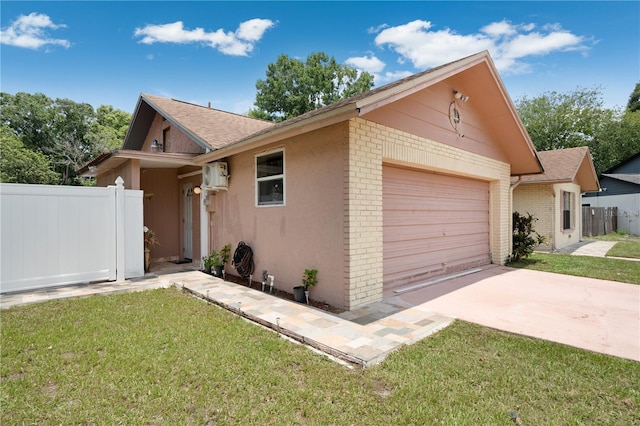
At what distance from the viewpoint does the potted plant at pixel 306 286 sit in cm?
550

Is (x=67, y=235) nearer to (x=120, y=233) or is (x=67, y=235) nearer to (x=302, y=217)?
(x=120, y=233)

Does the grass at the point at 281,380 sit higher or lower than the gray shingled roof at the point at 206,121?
lower

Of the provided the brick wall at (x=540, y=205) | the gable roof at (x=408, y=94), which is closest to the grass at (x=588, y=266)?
the brick wall at (x=540, y=205)

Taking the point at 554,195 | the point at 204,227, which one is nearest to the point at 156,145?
the point at 204,227

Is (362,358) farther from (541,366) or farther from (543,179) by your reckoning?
(543,179)

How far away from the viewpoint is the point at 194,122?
955 centimetres

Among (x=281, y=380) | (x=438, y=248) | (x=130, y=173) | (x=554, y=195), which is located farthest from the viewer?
(x=554, y=195)

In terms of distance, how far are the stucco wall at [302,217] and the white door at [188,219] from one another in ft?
10.3

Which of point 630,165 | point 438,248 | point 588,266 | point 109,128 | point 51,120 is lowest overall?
point 588,266

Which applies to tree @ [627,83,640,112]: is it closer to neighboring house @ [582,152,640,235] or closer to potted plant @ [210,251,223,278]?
neighboring house @ [582,152,640,235]

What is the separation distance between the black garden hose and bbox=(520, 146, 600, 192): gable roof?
11.2 metres

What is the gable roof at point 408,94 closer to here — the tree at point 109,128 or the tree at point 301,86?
the tree at point 301,86

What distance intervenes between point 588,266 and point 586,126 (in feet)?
107

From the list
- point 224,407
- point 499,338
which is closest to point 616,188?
point 499,338
